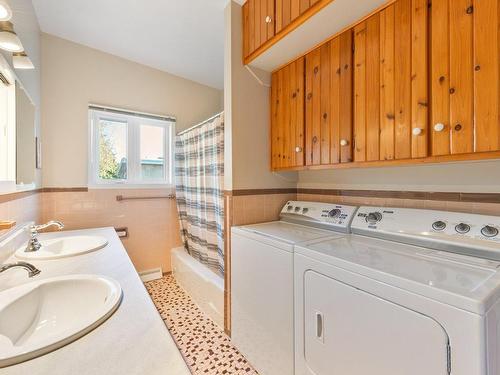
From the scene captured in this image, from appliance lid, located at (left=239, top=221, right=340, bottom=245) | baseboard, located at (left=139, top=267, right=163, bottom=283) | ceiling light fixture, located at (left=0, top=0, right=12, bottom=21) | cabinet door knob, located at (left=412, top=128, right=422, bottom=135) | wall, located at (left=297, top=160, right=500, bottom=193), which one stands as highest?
ceiling light fixture, located at (left=0, top=0, right=12, bottom=21)

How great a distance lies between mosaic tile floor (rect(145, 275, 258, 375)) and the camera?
5.14 ft

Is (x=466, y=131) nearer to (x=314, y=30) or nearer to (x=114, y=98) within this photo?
(x=314, y=30)

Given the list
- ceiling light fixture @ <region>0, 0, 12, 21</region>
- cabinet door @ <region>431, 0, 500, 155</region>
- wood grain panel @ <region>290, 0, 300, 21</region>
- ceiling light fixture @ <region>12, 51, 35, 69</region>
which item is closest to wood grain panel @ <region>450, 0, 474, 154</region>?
cabinet door @ <region>431, 0, 500, 155</region>

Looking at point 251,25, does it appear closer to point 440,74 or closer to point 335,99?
point 335,99

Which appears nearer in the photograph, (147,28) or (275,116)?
(275,116)

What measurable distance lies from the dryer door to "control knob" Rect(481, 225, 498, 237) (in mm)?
539

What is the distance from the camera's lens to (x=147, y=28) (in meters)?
2.12

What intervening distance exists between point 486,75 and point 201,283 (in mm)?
2270

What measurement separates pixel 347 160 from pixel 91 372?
1.37 m

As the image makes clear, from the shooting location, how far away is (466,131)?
3.12 ft

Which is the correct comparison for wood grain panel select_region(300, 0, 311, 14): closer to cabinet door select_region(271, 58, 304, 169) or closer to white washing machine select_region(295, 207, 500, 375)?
cabinet door select_region(271, 58, 304, 169)

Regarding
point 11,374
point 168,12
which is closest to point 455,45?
point 11,374

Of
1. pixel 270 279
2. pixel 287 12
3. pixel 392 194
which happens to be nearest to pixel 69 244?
pixel 270 279

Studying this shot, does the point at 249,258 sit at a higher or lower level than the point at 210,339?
higher
